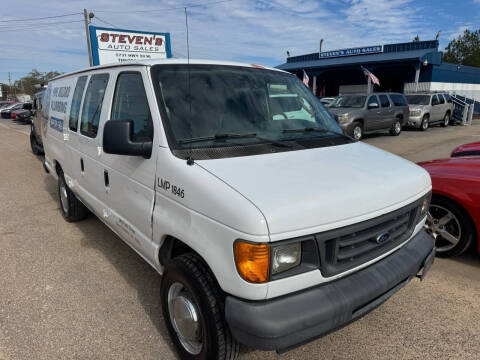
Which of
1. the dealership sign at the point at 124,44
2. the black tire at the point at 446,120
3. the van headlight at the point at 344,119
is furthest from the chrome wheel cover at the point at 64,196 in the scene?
the black tire at the point at 446,120

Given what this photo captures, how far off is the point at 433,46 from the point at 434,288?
28.2 meters

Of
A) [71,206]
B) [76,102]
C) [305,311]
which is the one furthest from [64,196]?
[305,311]

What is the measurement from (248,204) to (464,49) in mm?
72037

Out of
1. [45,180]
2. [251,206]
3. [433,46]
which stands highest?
[433,46]

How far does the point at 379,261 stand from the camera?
230 centimetres

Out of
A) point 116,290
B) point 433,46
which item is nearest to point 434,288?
point 116,290

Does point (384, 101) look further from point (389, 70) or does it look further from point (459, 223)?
point (389, 70)

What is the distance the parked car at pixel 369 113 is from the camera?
13134 mm

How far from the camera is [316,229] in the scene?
192 centimetres

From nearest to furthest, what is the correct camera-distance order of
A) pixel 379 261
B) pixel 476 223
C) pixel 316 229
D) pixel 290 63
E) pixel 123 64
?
pixel 316 229 < pixel 379 261 < pixel 123 64 < pixel 476 223 < pixel 290 63

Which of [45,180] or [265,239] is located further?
[45,180]

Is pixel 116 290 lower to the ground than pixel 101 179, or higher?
lower

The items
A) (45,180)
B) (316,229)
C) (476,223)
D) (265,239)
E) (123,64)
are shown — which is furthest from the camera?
(45,180)

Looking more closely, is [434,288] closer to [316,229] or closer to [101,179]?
[316,229]
